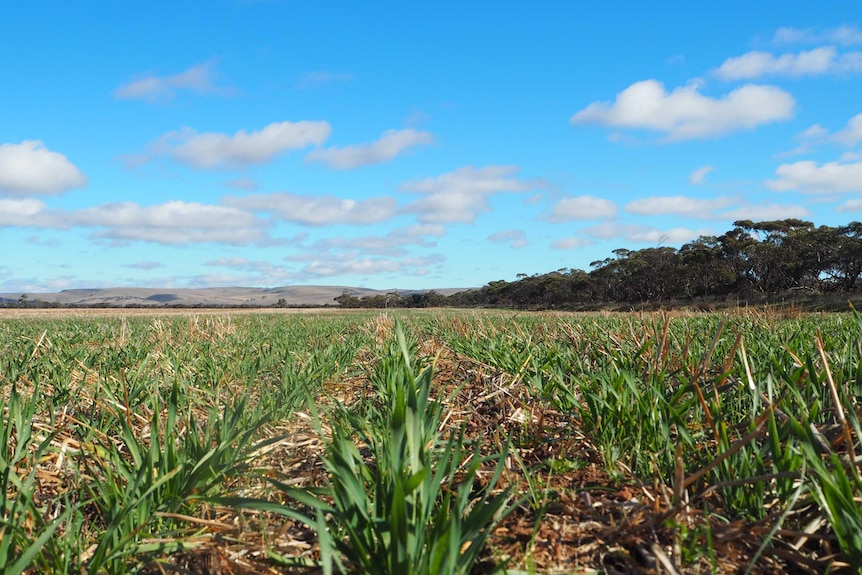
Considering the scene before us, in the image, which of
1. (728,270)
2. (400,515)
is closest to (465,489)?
(400,515)

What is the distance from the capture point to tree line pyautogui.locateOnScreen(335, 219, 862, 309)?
41375 mm

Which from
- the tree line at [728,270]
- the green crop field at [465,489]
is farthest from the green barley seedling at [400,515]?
the tree line at [728,270]

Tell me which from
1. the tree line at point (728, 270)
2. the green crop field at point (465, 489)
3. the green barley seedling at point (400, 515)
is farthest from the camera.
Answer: the tree line at point (728, 270)

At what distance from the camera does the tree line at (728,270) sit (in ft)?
136

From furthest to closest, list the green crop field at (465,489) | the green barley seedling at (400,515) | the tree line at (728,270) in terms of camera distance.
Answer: the tree line at (728,270) → the green crop field at (465,489) → the green barley seedling at (400,515)

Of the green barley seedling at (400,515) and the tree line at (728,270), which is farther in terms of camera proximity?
the tree line at (728,270)

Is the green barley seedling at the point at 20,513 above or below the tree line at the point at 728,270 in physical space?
below

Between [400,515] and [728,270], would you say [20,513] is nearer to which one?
[400,515]

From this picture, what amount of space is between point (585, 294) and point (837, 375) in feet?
240

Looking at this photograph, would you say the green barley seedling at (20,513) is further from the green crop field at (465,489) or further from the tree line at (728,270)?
the tree line at (728,270)

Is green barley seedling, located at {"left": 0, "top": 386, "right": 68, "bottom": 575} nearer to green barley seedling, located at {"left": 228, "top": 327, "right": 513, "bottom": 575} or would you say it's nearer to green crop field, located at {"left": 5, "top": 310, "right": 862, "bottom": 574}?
green crop field, located at {"left": 5, "top": 310, "right": 862, "bottom": 574}

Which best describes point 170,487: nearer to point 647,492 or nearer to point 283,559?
point 283,559

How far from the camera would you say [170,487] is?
7.00 feet

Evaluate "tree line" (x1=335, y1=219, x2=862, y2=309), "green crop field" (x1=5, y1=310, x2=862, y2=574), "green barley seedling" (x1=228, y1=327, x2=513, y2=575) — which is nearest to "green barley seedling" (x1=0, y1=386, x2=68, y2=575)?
"green crop field" (x1=5, y1=310, x2=862, y2=574)
